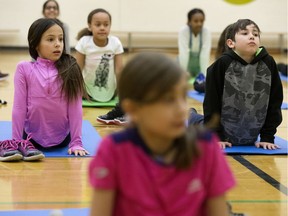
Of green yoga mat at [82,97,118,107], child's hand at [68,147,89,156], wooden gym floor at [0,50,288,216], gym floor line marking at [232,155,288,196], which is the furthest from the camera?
green yoga mat at [82,97,118,107]

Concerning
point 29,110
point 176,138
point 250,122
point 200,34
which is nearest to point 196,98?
point 200,34

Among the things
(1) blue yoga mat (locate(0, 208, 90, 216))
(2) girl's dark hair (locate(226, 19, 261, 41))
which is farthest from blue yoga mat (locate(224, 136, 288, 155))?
(1) blue yoga mat (locate(0, 208, 90, 216))

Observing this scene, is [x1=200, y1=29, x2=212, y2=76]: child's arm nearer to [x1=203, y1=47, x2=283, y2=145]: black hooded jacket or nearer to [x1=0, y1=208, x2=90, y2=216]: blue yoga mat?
[x1=203, y1=47, x2=283, y2=145]: black hooded jacket

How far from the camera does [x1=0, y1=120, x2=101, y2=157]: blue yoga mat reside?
4.59m

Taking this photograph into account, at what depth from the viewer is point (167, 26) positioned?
12.9 metres

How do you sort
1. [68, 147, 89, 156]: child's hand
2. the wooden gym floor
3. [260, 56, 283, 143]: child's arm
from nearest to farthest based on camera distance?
the wooden gym floor
[68, 147, 89, 156]: child's hand
[260, 56, 283, 143]: child's arm

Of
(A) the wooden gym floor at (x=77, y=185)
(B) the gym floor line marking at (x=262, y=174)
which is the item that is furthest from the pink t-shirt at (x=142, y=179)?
(B) the gym floor line marking at (x=262, y=174)

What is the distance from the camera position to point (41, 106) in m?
4.63

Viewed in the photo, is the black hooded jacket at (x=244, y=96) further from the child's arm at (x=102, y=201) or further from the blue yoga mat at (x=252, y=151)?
the child's arm at (x=102, y=201)

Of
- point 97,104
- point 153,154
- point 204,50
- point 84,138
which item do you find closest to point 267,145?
point 84,138

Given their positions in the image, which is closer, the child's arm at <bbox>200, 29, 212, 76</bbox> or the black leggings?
the black leggings

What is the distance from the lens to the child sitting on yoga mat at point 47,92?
458 centimetres

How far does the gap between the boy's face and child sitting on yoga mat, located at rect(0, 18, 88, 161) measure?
1153 millimetres

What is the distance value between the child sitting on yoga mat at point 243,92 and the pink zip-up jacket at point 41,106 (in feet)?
3.15
